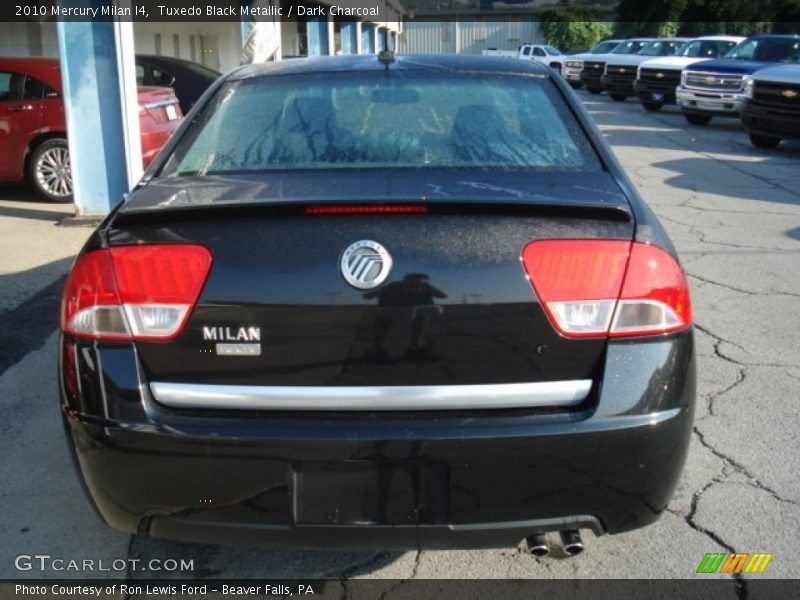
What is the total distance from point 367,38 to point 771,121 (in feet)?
87.8

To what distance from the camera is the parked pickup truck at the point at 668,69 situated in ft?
65.3

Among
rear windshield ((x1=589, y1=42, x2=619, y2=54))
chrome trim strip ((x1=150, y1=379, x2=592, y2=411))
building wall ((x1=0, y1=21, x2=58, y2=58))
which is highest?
building wall ((x1=0, y1=21, x2=58, y2=58))

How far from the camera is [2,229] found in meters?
8.01

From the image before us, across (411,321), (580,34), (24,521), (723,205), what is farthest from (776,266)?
(580,34)

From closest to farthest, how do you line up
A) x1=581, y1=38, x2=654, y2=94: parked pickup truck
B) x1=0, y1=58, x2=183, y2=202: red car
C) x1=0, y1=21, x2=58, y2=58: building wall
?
x1=0, y1=58, x2=183, y2=202: red car
x1=0, y1=21, x2=58, y2=58: building wall
x1=581, y1=38, x2=654, y2=94: parked pickup truck

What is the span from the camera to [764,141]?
14.1m

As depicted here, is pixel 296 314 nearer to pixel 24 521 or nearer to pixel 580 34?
pixel 24 521

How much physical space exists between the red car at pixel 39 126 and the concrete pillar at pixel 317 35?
42.6ft

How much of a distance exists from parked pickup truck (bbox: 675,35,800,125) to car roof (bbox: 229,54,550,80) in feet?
45.9

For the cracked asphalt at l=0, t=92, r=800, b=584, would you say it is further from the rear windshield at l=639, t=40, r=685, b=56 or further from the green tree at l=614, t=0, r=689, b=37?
the green tree at l=614, t=0, r=689, b=37

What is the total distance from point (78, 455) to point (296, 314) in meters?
0.79

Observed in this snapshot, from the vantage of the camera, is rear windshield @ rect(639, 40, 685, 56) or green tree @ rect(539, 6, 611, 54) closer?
rear windshield @ rect(639, 40, 685, 56)

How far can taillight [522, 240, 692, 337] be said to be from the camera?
229 centimetres

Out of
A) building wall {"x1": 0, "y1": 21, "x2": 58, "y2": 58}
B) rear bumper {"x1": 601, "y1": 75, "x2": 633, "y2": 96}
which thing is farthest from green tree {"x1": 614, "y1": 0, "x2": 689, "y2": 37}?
building wall {"x1": 0, "y1": 21, "x2": 58, "y2": 58}
